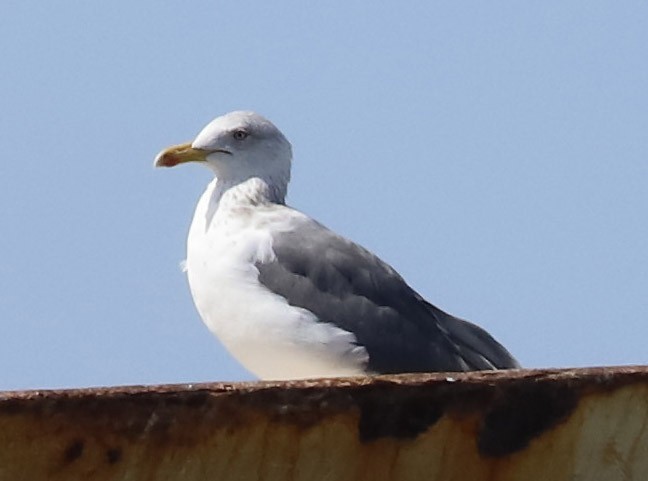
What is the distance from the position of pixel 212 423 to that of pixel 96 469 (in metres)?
0.23

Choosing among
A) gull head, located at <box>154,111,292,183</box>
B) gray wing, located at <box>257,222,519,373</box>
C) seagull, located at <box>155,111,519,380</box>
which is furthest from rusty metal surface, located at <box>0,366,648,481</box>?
gull head, located at <box>154,111,292,183</box>

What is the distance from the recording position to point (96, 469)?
2.85 m

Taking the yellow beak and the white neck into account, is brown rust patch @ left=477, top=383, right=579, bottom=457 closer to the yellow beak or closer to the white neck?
the white neck

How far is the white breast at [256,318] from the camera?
6.97m

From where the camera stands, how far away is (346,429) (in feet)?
9.48

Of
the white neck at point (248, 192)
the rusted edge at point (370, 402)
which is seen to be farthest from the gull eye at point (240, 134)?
the rusted edge at point (370, 402)

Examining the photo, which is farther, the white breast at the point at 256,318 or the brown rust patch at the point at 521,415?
the white breast at the point at 256,318

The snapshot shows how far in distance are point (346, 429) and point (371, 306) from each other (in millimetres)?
4426

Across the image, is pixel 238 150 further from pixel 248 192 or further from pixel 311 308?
pixel 311 308

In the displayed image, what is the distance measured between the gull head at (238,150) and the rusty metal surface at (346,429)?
18.1 ft

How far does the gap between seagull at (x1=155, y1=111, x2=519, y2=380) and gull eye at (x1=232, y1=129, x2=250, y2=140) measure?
0.80 m

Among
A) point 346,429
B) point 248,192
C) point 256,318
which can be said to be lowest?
point 346,429

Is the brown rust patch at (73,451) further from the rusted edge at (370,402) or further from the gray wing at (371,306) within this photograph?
the gray wing at (371,306)

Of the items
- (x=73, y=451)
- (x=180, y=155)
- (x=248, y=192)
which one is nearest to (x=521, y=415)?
(x=73, y=451)
